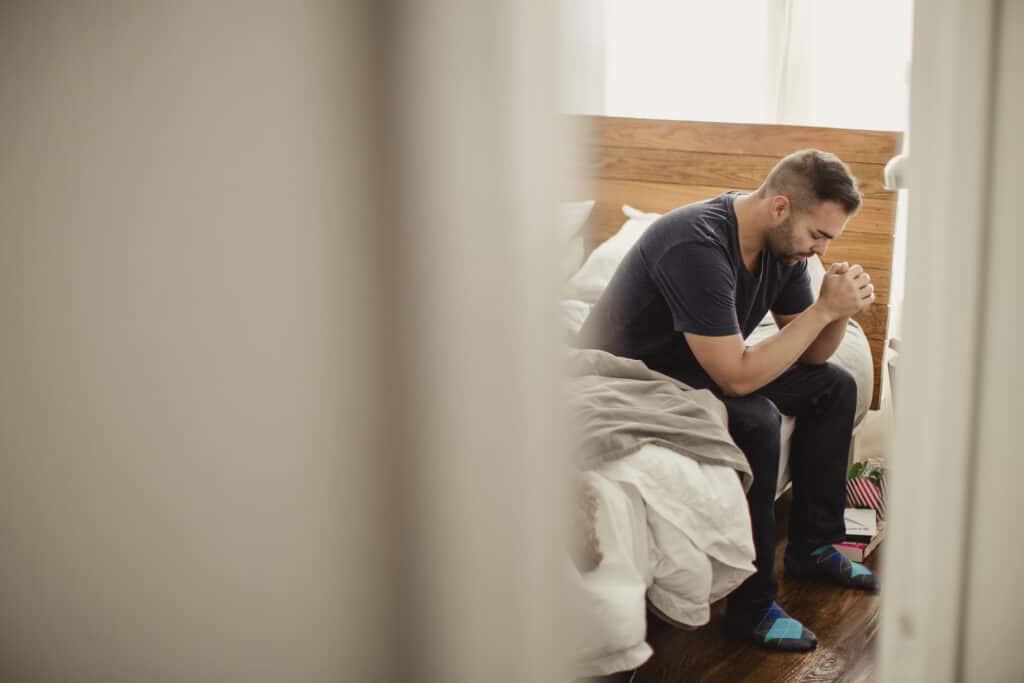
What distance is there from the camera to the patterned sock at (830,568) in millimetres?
2154

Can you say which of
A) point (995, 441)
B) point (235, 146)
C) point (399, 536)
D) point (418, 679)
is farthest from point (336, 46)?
point (995, 441)

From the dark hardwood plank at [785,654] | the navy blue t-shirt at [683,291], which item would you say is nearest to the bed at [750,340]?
the navy blue t-shirt at [683,291]

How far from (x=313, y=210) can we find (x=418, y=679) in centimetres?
45

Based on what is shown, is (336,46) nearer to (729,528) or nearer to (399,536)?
(399,536)

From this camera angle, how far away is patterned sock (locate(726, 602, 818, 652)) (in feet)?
6.03

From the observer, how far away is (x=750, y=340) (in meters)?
2.48

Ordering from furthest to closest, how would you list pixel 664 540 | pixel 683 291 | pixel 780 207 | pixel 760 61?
A: 1. pixel 760 61
2. pixel 780 207
3. pixel 683 291
4. pixel 664 540

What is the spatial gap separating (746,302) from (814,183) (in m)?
0.30

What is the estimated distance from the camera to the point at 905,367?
95cm

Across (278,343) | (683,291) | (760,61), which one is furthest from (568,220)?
(760,61)

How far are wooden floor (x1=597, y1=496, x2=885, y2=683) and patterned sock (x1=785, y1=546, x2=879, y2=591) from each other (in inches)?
1.4

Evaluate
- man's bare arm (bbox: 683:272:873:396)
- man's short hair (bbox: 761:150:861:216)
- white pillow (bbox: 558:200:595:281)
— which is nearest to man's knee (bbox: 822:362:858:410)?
man's bare arm (bbox: 683:272:873:396)

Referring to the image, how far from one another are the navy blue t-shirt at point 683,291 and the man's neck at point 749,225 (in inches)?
0.7

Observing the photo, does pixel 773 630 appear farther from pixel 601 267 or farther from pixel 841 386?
pixel 601 267
